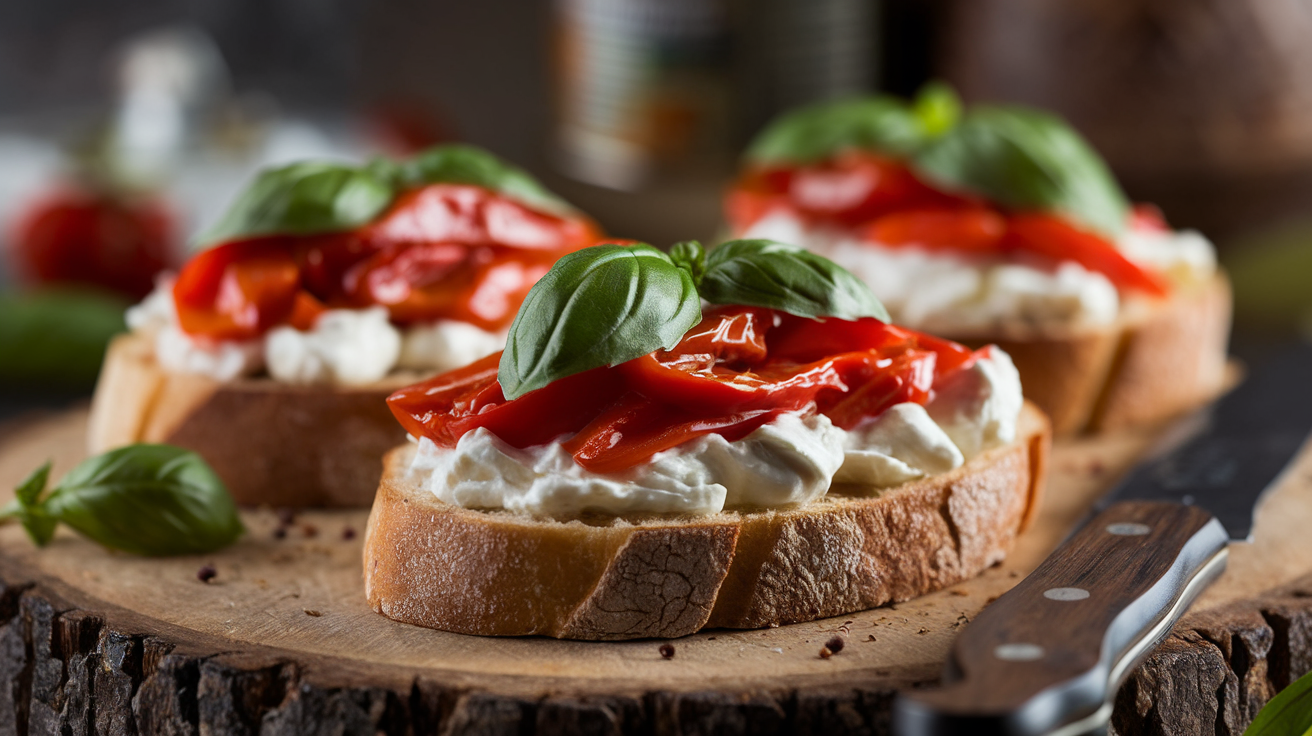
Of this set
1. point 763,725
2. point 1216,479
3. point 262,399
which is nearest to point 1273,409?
point 1216,479

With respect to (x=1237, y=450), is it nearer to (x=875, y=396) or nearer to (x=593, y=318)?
(x=875, y=396)

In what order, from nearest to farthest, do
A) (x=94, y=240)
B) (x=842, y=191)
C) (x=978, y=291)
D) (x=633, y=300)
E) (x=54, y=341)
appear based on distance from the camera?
(x=633, y=300)
(x=978, y=291)
(x=842, y=191)
(x=54, y=341)
(x=94, y=240)

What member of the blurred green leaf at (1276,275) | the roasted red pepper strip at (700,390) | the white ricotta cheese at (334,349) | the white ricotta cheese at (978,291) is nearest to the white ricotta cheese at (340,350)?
the white ricotta cheese at (334,349)

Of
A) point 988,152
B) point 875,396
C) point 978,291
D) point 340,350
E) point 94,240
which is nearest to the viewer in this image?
point 875,396

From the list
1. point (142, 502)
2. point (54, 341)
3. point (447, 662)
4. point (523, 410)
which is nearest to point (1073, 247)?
point (523, 410)

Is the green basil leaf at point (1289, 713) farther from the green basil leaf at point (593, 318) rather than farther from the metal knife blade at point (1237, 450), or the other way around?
the green basil leaf at point (593, 318)

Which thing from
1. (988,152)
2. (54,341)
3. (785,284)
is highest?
(785,284)

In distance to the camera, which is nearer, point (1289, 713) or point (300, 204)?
point (1289, 713)

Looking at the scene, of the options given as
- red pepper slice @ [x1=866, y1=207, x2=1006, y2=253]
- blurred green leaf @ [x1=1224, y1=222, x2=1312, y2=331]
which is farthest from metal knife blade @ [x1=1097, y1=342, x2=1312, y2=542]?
blurred green leaf @ [x1=1224, y1=222, x2=1312, y2=331]

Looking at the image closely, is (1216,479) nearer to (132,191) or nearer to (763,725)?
(763,725)
